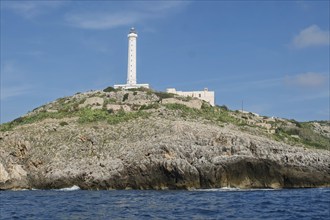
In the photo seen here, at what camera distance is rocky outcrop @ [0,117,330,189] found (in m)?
67.1

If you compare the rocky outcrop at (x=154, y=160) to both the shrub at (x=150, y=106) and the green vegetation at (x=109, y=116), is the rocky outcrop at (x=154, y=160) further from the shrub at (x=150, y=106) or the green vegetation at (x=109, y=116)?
the shrub at (x=150, y=106)

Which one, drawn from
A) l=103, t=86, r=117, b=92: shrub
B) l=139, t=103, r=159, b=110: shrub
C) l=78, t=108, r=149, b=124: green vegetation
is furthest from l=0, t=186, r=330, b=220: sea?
l=103, t=86, r=117, b=92: shrub

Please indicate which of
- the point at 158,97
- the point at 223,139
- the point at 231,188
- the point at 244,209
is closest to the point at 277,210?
the point at 244,209

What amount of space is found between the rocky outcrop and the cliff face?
132mm

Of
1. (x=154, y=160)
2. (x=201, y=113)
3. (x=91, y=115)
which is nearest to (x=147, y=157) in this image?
(x=154, y=160)

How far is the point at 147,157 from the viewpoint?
225ft

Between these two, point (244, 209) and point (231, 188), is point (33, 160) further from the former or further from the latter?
point (244, 209)

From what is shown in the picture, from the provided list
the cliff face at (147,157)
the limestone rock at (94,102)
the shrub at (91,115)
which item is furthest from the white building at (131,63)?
the cliff face at (147,157)

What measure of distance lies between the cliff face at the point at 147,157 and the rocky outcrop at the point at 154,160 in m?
0.13

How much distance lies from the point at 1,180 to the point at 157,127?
25.0 meters

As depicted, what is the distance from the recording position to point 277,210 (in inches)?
1443

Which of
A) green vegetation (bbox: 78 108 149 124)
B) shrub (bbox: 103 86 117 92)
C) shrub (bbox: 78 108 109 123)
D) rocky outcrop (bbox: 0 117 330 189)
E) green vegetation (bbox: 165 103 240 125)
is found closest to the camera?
rocky outcrop (bbox: 0 117 330 189)

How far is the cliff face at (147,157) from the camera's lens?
220ft

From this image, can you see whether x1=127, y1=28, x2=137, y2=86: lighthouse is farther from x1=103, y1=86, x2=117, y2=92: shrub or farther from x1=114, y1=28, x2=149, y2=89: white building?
x1=103, y1=86, x2=117, y2=92: shrub
